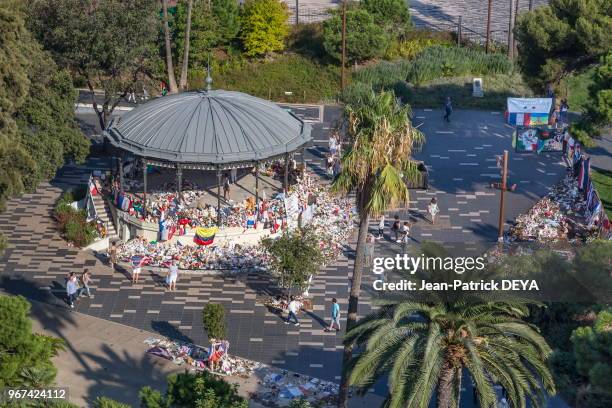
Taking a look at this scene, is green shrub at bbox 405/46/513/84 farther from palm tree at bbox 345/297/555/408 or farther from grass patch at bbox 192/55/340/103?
palm tree at bbox 345/297/555/408

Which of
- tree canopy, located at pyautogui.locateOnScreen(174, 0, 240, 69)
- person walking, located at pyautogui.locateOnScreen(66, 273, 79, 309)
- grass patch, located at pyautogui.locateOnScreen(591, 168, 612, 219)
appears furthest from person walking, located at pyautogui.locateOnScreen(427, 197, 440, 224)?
tree canopy, located at pyautogui.locateOnScreen(174, 0, 240, 69)

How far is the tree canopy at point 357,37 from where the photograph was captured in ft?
222

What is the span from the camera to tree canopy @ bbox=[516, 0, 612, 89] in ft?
189

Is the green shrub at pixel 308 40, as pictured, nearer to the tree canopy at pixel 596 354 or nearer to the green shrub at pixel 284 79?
the green shrub at pixel 284 79

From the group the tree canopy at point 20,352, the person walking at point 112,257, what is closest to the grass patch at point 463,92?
the person walking at point 112,257

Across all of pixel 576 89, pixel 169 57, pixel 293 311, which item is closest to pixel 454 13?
pixel 576 89

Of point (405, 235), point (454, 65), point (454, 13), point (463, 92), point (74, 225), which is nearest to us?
point (405, 235)

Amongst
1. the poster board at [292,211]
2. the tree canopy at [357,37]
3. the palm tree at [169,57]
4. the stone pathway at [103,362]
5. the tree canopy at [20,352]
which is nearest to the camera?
the tree canopy at [20,352]

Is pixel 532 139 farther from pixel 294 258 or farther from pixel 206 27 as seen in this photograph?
pixel 206 27

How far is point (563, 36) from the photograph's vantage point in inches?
2319

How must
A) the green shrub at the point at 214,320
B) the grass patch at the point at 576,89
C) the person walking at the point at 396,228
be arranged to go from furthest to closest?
the grass patch at the point at 576,89 → the person walking at the point at 396,228 → the green shrub at the point at 214,320

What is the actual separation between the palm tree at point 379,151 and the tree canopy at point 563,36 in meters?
28.1

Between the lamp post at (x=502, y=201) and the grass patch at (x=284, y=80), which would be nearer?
the lamp post at (x=502, y=201)

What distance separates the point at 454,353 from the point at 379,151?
5938 mm
